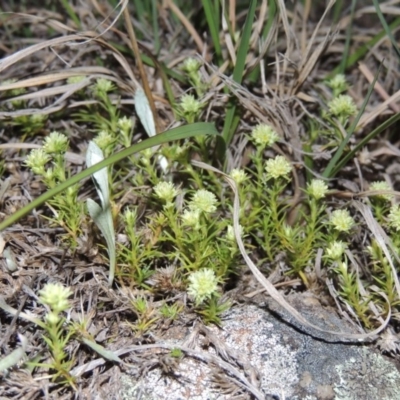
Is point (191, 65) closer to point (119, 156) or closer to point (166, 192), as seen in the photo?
point (166, 192)

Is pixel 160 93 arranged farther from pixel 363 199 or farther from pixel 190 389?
pixel 190 389

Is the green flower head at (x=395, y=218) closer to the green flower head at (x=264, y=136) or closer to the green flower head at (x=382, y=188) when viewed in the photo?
the green flower head at (x=382, y=188)

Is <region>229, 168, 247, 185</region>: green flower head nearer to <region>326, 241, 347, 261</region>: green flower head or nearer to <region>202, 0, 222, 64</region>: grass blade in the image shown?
<region>326, 241, 347, 261</region>: green flower head

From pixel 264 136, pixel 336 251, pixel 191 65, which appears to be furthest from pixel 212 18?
pixel 336 251

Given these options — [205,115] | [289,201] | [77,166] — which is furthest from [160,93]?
[289,201]

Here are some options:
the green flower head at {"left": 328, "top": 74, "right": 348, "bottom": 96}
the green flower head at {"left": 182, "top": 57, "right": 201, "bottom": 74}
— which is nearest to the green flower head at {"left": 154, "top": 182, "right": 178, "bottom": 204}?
the green flower head at {"left": 182, "top": 57, "right": 201, "bottom": 74}

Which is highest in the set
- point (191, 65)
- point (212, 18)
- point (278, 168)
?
point (212, 18)

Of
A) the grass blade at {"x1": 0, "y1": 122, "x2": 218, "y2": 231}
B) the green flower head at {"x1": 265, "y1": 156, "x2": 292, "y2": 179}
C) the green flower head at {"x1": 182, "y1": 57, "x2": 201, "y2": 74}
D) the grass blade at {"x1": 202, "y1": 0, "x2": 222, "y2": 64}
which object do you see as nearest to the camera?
the grass blade at {"x1": 0, "y1": 122, "x2": 218, "y2": 231}
